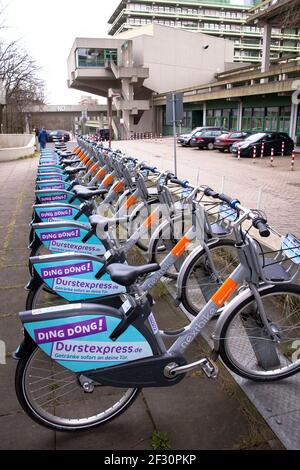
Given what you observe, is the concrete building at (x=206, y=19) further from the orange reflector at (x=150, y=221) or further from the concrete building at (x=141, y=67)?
the orange reflector at (x=150, y=221)

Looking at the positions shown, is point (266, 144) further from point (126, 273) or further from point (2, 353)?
point (126, 273)

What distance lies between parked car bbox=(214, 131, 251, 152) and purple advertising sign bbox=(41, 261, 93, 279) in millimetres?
23170

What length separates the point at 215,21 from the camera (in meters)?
81.1

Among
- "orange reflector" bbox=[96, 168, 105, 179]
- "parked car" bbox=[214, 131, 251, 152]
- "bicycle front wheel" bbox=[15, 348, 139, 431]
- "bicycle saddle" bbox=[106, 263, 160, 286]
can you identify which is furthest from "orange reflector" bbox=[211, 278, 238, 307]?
"parked car" bbox=[214, 131, 251, 152]

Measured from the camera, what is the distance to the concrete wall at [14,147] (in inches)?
762

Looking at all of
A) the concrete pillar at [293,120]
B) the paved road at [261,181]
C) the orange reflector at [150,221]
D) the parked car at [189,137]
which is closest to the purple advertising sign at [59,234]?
the orange reflector at [150,221]

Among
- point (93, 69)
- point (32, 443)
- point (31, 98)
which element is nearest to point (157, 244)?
point (32, 443)

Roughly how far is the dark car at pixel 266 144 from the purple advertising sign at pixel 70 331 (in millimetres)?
21038

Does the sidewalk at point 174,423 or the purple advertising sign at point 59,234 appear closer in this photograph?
the sidewalk at point 174,423

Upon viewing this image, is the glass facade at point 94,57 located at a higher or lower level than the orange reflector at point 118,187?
higher

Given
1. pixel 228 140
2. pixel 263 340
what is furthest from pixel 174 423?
pixel 228 140

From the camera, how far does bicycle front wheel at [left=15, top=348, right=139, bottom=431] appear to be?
91.0 inches

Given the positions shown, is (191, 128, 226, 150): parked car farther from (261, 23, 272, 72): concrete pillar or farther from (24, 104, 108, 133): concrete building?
(24, 104, 108, 133): concrete building

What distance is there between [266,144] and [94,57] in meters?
34.6
